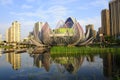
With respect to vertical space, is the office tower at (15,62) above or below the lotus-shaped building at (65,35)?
below

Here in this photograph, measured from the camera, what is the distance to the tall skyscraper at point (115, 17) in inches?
4954

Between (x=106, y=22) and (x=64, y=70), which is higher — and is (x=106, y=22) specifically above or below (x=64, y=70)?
above

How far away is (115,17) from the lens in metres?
130

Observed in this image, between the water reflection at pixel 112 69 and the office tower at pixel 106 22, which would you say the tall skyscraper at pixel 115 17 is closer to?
the office tower at pixel 106 22

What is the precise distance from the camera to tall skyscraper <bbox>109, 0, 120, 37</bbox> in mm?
125844

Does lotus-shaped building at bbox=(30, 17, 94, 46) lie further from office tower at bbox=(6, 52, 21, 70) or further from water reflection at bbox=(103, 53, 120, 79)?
water reflection at bbox=(103, 53, 120, 79)

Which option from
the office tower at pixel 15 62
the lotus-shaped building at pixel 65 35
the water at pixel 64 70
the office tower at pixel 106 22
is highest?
the office tower at pixel 106 22

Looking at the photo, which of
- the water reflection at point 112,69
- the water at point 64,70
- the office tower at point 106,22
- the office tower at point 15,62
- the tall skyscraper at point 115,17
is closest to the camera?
the water at point 64,70

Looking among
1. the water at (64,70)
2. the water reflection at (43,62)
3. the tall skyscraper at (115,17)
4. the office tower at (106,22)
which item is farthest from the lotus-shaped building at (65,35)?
the office tower at (106,22)

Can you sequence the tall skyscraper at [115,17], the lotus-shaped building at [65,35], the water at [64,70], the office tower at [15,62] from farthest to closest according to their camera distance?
the tall skyscraper at [115,17] < the lotus-shaped building at [65,35] < the office tower at [15,62] < the water at [64,70]

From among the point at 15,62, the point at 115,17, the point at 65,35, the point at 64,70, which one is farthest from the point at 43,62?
the point at 115,17

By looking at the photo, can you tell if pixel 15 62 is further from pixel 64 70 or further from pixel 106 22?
pixel 106 22

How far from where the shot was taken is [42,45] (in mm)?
89250

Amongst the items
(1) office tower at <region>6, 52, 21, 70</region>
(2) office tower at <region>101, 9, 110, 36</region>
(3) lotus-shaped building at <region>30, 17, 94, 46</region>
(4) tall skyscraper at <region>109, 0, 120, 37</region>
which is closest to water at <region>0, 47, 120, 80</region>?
(1) office tower at <region>6, 52, 21, 70</region>
